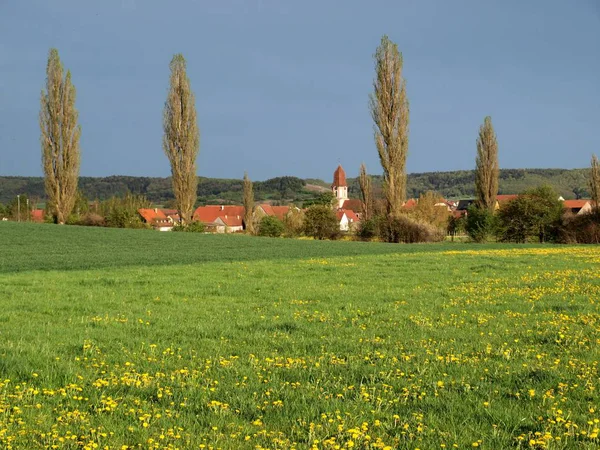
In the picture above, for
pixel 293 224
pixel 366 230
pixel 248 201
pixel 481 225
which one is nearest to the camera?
pixel 481 225

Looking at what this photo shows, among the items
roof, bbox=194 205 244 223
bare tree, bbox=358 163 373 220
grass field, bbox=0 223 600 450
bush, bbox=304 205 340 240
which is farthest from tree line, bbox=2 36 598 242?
roof, bbox=194 205 244 223

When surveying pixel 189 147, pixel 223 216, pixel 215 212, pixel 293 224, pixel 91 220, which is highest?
pixel 189 147

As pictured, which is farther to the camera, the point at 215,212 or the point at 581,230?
the point at 215,212

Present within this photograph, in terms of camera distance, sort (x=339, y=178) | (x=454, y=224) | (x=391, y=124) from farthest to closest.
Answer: (x=339, y=178)
(x=454, y=224)
(x=391, y=124)

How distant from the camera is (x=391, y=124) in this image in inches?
1961

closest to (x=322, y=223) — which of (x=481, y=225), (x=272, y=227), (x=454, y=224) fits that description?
(x=272, y=227)

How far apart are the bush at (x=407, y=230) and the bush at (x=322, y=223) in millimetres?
9406

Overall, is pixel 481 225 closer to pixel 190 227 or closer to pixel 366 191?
pixel 366 191

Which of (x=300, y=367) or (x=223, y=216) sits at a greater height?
(x=223, y=216)

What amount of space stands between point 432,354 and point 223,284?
946cm

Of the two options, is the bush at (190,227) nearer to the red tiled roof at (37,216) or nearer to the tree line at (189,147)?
the tree line at (189,147)

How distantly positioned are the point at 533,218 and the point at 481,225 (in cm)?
479

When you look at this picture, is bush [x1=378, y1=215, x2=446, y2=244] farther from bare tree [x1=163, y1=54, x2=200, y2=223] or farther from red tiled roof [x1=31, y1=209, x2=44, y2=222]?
red tiled roof [x1=31, y1=209, x2=44, y2=222]

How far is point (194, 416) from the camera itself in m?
5.12
